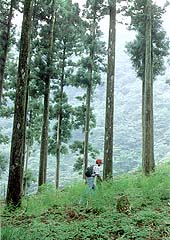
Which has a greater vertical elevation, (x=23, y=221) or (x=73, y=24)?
(x=73, y=24)

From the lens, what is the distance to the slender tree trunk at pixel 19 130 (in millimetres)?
11359

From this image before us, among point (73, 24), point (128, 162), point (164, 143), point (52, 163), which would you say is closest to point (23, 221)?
point (73, 24)

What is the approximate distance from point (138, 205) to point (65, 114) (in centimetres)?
1692

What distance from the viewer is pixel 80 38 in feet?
82.7

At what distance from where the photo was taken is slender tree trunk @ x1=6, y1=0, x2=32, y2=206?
11359mm

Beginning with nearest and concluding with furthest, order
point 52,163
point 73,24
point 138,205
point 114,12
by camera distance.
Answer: point 138,205, point 114,12, point 73,24, point 52,163

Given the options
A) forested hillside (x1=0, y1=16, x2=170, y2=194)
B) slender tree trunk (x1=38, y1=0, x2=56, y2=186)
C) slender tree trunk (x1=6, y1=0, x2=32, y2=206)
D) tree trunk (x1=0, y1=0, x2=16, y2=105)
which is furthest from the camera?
forested hillside (x1=0, y1=16, x2=170, y2=194)

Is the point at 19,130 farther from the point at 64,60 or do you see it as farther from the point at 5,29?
the point at 64,60

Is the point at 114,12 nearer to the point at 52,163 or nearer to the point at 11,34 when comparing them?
the point at 11,34

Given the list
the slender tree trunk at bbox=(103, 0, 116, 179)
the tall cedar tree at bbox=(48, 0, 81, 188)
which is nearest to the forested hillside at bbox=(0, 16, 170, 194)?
the tall cedar tree at bbox=(48, 0, 81, 188)

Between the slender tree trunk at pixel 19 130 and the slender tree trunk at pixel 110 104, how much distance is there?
4612 mm

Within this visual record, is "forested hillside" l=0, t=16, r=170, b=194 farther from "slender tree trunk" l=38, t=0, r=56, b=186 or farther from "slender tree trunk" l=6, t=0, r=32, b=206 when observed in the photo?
"slender tree trunk" l=6, t=0, r=32, b=206

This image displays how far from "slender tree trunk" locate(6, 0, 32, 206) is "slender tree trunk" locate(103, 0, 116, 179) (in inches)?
182

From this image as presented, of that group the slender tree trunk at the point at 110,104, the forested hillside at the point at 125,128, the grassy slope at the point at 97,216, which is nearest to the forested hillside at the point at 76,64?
the slender tree trunk at the point at 110,104
